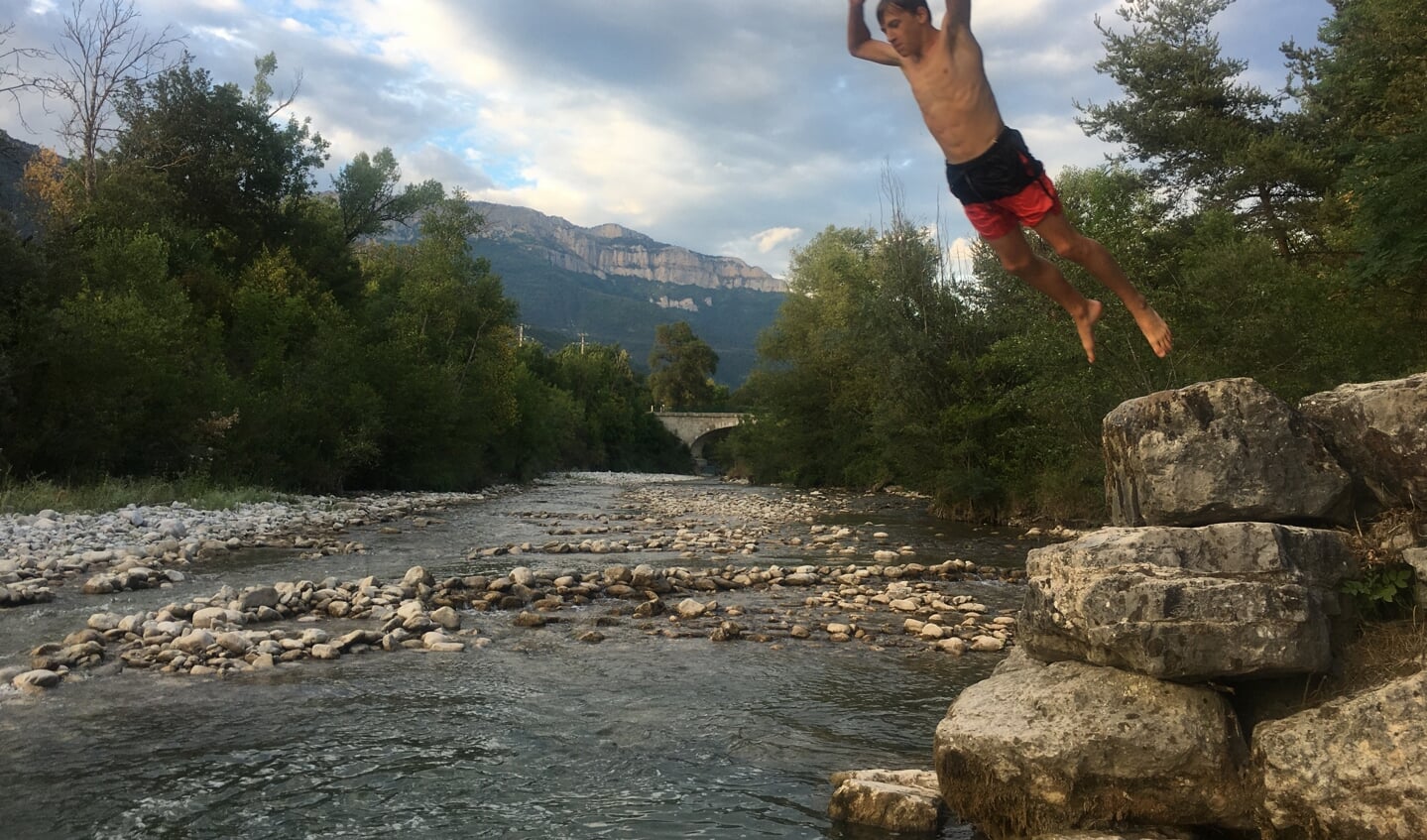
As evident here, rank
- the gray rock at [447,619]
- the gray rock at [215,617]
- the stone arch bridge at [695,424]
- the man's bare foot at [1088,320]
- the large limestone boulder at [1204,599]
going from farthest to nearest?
the stone arch bridge at [695,424] → the gray rock at [447,619] → the gray rock at [215,617] → the large limestone boulder at [1204,599] → the man's bare foot at [1088,320]

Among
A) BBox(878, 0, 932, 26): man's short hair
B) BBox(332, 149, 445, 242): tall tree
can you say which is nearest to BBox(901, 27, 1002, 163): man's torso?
BBox(878, 0, 932, 26): man's short hair

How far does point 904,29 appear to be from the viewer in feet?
9.04

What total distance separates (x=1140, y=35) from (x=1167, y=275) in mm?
6514

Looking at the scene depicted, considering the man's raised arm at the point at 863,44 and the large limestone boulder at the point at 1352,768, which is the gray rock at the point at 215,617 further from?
the large limestone boulder at the point at 1352,768

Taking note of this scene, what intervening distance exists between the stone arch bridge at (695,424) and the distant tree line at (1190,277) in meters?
61.1

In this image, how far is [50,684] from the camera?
294 inches

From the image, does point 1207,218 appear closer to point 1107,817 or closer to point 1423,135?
point 1423,135

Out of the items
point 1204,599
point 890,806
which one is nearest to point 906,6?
point 1204,599

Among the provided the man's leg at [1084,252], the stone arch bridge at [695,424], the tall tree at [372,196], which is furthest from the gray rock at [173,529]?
the stone arch bridge at [695,424]

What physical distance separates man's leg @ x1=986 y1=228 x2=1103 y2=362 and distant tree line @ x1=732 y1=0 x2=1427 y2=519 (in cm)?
1347

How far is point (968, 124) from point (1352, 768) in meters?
→ 3.57

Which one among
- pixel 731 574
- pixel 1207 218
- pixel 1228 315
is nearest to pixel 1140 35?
pixel 1207 218

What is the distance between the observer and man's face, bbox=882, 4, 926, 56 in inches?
108

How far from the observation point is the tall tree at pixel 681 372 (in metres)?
116
